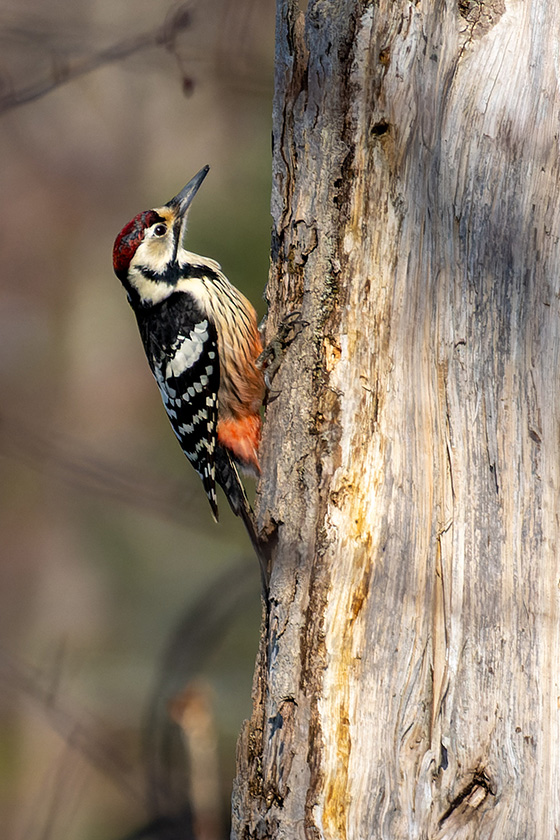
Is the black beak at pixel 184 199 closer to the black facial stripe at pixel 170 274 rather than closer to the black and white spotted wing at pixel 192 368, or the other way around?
the black facial stripe at pixel 170 274

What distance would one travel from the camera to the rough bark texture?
158cm

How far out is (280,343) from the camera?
1.96 m

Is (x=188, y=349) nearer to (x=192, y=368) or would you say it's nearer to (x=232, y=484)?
(x=192, y=368)

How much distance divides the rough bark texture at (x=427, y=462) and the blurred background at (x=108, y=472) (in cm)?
299

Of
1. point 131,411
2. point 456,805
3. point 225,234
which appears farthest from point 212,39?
point 456,805

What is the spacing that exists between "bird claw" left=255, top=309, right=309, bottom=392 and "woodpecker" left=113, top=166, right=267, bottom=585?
489 mm

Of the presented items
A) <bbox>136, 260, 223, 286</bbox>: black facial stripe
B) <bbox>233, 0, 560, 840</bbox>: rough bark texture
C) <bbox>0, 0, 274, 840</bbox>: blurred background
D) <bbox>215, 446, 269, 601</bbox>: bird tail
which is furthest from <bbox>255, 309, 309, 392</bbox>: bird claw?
<bbox>0, 0, 274, 840</bbox>: blurred background

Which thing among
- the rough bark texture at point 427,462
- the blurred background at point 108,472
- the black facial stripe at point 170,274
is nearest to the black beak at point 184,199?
the black facial stripe at point 170,274

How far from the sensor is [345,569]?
5.57 ft

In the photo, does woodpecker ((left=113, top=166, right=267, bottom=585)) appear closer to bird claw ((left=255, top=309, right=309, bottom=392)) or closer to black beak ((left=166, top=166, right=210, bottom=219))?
black beak ((left=166, top=166, right=210, bottom=219))

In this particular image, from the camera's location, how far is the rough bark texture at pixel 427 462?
1578 millimetres

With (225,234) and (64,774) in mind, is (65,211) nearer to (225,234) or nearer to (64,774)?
(225,234)

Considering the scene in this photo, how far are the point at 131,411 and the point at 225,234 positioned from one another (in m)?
1.22

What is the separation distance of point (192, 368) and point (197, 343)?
0.09 m
